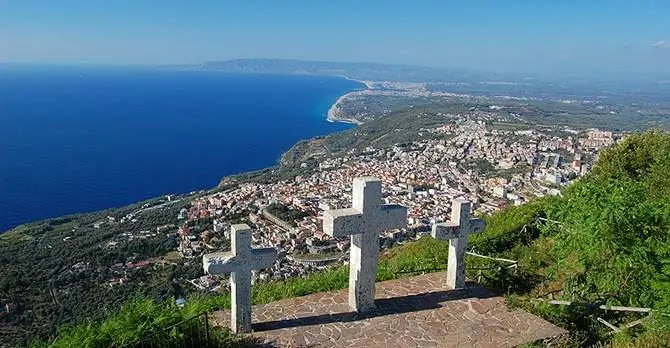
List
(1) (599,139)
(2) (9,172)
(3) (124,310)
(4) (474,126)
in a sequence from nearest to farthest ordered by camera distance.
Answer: (3) (124,310)
(1) (599,139)
(2) (9,172)
(4) (474,126)

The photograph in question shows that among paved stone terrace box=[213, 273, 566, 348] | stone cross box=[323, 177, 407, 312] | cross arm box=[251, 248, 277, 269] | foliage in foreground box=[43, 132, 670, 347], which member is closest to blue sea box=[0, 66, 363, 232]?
foliage in foreground box=[43, 132, 670, 347]

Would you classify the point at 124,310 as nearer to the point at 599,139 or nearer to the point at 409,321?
the point at 409,321

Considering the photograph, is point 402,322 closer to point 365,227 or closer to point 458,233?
point 365,227

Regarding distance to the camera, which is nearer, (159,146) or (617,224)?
(617,224)

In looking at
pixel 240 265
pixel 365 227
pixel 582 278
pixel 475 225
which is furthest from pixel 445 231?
pixel 240 265

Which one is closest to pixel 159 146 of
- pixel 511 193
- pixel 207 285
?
pixel 511 193

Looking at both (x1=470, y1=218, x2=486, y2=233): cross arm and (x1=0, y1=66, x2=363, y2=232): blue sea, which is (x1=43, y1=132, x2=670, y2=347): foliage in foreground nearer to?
(x1=470, y1=218, x2=486, y2=233): cross arm

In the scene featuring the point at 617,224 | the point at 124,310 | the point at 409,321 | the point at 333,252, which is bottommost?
the point at 333,252

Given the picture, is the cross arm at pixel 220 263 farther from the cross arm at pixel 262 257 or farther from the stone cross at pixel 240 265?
the cross arm at pixel 262 257
